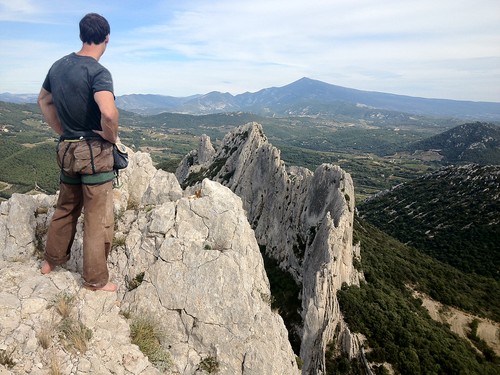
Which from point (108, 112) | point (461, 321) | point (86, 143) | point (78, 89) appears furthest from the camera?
point (461, 321)

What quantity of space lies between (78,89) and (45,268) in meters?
5.24

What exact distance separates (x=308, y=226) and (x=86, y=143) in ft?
144

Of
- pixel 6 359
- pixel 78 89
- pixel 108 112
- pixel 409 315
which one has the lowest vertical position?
pixel 409 315

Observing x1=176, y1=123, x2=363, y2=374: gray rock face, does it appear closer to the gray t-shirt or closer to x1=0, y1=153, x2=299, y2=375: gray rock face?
x1=0, y1=153, x2=299, y2=375: gray rock face

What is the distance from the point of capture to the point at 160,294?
9734 millimetres

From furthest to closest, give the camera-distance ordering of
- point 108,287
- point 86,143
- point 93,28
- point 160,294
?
point 160,294, point 108,287, point 86,143, point 93,28

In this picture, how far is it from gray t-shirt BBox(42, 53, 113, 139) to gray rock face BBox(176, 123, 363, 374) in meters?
34.9

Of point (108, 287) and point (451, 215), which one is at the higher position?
point (108, 287)

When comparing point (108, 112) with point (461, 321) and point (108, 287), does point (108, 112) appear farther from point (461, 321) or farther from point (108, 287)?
point (461, 321)

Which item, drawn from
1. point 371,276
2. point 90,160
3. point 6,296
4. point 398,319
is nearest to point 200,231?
point 90,160

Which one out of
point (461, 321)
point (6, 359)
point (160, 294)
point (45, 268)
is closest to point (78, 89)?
point (45, 268)

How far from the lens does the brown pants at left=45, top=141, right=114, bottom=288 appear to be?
339 inches

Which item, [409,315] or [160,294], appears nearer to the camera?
[160,294]

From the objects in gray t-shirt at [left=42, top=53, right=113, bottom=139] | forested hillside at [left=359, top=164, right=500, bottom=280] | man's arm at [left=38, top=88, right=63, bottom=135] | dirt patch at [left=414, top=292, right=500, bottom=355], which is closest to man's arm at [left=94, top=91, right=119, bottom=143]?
gray t-shirt at [left=42, top=53, right=113, bottom=139]
